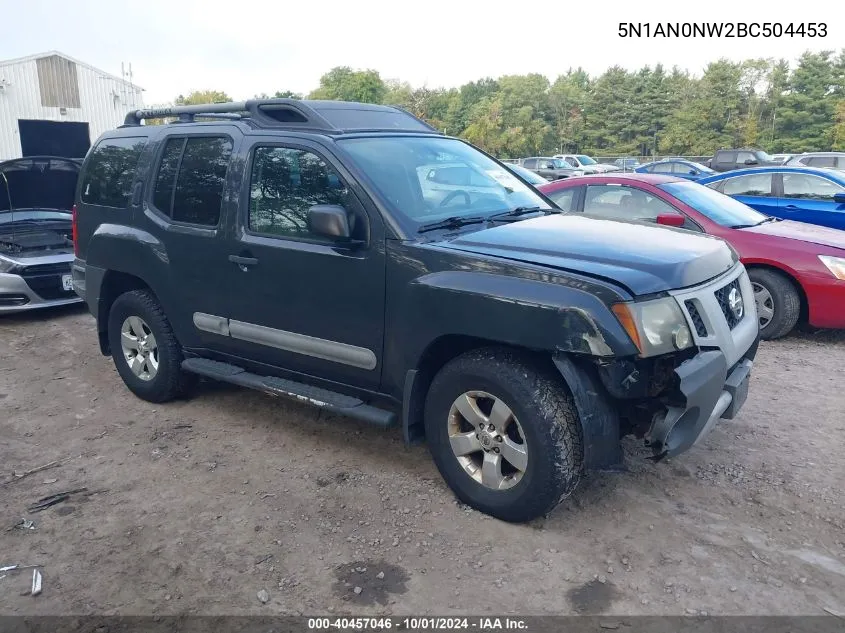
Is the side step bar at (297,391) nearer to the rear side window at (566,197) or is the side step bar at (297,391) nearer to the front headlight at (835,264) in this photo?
the rear side window at (566,197)

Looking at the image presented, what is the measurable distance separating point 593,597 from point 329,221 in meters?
2.12

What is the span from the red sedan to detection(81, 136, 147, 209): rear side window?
3.38 meters

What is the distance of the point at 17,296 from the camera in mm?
7535

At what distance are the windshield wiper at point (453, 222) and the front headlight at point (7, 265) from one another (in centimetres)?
576

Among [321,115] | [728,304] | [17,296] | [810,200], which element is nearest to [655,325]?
[728,304]

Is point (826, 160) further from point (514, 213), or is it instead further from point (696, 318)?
point (696, 318)

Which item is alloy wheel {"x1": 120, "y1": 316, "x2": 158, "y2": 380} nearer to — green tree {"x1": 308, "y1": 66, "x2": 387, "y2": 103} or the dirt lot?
the dirt lot

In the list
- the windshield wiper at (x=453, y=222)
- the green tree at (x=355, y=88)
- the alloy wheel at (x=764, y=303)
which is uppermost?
the green tree at (x=355, y=88)

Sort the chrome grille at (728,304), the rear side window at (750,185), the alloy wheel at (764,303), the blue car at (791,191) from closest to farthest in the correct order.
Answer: the chrome grille at (728,304) → the alloy wheel at (764,303) → the blue car at (791,191) → the rear side window at (750,185)

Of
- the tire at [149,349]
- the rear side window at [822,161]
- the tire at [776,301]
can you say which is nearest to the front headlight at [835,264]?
the tire at [776,301]

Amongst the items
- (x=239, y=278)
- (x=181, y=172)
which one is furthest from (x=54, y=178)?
(x=239, y=278)

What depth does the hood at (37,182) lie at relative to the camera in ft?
26.7

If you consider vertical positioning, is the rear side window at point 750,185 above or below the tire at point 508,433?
above

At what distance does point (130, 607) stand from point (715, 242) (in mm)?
3407
